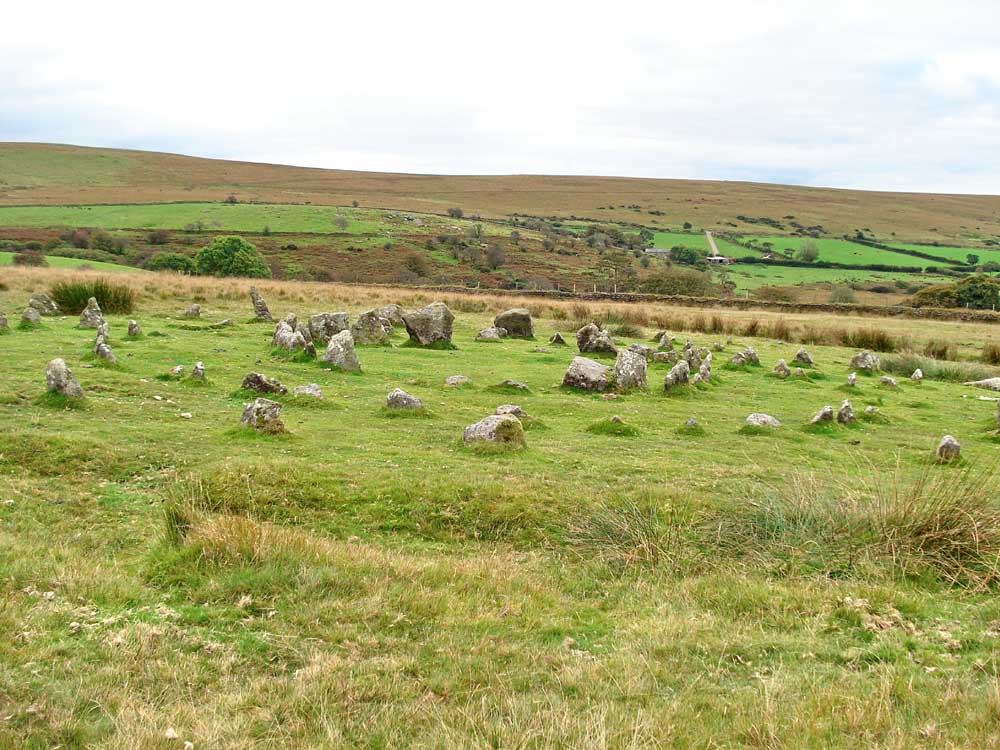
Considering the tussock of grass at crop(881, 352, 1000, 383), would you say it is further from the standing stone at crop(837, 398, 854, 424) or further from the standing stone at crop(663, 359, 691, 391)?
the standing stone at crop(837, 398, 854, 424)

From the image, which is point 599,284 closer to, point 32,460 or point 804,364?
point 804,364

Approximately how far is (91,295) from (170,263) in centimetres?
4886

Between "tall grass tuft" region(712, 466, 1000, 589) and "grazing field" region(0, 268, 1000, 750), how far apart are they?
0.03 meters

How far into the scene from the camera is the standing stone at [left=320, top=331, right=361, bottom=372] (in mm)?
19298

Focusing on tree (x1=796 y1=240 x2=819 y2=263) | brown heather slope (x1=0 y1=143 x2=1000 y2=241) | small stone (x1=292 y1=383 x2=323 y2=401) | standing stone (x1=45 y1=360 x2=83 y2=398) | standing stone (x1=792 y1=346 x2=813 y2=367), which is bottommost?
standing stone (x1=792 y1=346 x2=813 y2=367)

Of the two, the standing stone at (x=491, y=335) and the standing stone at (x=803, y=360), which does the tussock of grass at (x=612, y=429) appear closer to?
the standing stone at (x=491, y=335)

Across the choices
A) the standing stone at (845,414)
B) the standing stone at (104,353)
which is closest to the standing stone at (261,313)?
the standing stone at (104,353)

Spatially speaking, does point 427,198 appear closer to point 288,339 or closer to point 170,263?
point 170,263

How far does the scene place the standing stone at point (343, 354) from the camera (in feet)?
63.3

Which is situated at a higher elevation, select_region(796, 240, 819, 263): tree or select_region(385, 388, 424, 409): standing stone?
select_region(796, 240, 819, 263): tree

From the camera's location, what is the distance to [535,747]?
13.8 feet

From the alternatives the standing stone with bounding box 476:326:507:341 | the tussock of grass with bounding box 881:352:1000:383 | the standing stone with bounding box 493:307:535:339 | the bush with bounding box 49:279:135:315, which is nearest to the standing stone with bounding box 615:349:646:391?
the standing stone with bounding box 476:326:507:341

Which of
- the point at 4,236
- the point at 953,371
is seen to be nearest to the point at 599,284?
the point at 953,371

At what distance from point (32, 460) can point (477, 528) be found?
20.8ft
